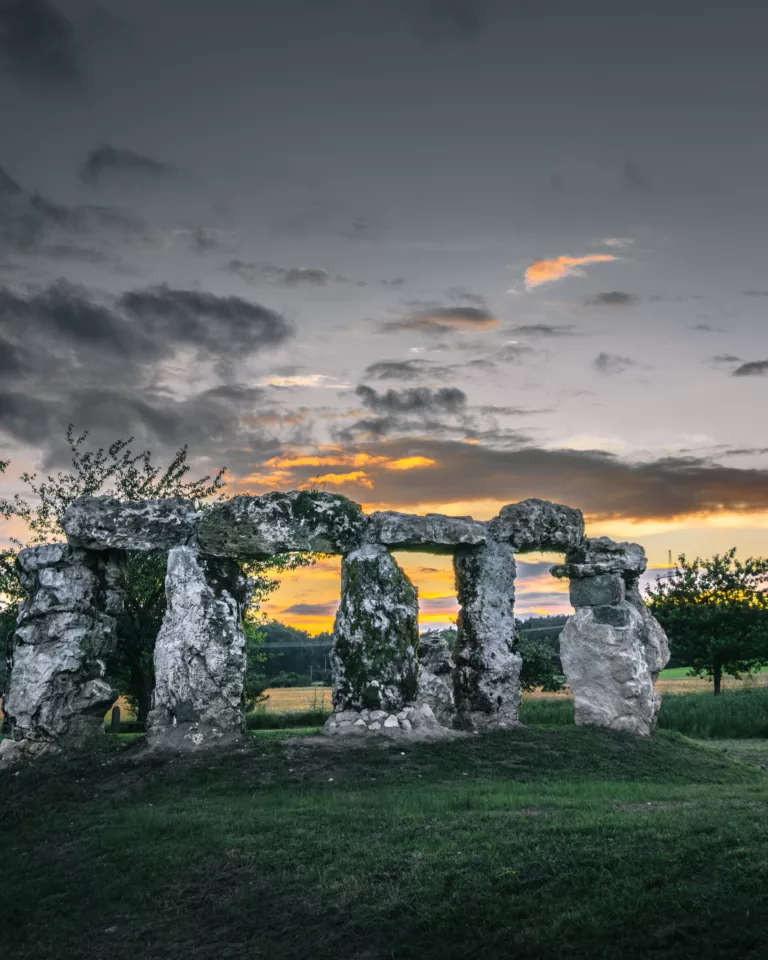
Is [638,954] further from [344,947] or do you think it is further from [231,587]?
[231,587]

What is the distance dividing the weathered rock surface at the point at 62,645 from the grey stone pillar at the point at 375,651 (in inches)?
210

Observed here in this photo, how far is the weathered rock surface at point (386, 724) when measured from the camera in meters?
17.5

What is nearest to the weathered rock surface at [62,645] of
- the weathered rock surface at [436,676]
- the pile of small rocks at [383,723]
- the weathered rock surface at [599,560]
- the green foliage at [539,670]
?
the pile of small rocks at [383,723]

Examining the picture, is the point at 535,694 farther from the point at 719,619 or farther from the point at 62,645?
the point at 62,645

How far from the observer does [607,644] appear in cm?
2041

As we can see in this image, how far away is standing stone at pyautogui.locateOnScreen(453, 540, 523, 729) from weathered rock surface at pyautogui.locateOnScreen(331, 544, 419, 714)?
183cm

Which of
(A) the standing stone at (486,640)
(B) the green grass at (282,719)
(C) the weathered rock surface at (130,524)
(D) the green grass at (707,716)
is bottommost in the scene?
(B) the green grass at (282,719)

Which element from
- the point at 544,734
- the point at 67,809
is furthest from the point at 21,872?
the point at 544,734

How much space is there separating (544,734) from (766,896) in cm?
1097

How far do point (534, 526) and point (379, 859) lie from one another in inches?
455

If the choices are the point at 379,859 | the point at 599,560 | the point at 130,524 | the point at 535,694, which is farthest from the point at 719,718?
the point at 379,859

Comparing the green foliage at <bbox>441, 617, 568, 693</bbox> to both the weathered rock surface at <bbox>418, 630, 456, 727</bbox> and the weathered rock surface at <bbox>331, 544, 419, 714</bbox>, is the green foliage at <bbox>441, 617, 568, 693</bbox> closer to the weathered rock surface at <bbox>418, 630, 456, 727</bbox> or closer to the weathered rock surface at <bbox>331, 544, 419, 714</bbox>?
the weathered rock surface at <bbox>418, 630, 456, 727</bbox>

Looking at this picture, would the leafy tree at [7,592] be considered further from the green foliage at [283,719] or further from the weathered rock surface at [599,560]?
the weathered rock surface at [599,560]

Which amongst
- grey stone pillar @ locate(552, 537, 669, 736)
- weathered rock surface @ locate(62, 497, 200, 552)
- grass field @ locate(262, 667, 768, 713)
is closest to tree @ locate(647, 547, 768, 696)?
grass field @ locate(262, 667, 768, 713)
